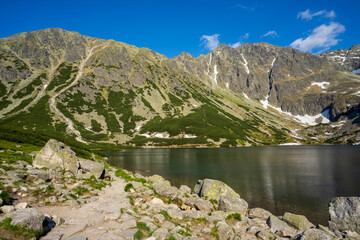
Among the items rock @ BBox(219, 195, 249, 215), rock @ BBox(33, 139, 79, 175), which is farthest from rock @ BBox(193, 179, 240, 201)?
rock @ BBox(33, 139, 79, 175)

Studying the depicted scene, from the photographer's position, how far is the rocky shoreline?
38.8 feet

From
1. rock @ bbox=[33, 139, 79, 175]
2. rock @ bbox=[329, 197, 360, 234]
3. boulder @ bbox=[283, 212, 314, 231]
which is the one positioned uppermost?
rock @ bbox=[33, 139, 79, 175]

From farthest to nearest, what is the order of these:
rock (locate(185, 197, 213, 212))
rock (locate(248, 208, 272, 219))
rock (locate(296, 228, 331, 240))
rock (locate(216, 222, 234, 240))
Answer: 1. rock (locate(248, 208, 272, 219))
2. rock (locate(185, 197, 213, 212))
3. rock (locate(216, 222, 234, 240))
4. rock (locate(296, 228, 331, 240))

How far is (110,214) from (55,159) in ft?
→ 52.7

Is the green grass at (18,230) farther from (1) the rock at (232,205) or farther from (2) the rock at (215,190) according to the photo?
(2) the rock at (215,190)

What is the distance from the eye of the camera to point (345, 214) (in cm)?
1827

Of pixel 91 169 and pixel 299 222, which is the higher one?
pixel 91 169

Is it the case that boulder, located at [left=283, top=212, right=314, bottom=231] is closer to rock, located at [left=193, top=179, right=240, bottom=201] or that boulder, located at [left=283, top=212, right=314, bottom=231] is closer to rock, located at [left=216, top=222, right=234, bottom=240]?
rock, located at [left=193, top=179, right=240, bottom=201]

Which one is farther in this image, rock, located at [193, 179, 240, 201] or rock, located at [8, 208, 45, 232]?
rock, located at [193, 179, 240, 201]

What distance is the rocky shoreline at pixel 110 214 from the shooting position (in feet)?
38.8

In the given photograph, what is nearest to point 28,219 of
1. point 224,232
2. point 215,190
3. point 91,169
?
point 224,232

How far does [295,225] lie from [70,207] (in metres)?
22.8

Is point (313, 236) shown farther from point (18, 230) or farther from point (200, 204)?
point (18, 230)

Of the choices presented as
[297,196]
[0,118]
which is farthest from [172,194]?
[0,118]
